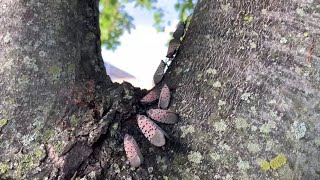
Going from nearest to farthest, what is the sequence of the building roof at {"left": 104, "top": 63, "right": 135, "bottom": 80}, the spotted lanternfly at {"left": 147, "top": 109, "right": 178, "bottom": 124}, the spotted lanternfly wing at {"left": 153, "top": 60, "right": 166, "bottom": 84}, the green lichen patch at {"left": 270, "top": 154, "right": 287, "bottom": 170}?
the green lichen patch at {"left": 270, "top": 154, "right": 287, "bottom": 170} → the spotted lanternfly at {"left": 147, "top": 109, "right": 178, "bottom": 124} → the spotted lanternfly wing at {"left": 153, "top": 60, "right": 166, "bottom": 84} → the building roof at {"left": 104, "top": 63, "right": 135, "bottom": 80}

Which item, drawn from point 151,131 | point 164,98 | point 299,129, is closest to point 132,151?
point 151,131

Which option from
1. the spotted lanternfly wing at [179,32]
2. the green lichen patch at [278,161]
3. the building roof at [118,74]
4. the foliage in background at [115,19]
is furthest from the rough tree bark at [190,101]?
the building roof at [118,74]

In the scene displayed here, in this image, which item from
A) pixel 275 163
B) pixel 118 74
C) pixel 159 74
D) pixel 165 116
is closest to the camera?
pixel 275 163

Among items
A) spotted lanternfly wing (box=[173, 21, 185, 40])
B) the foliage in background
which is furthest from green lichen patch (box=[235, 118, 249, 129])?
the foliage in background

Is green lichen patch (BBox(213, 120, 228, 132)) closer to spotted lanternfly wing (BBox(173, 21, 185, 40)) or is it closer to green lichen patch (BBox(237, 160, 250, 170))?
green lichen patch (BBox(237, 160, 250, 170))

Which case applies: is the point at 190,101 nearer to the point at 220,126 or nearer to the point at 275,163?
the point at 220,126

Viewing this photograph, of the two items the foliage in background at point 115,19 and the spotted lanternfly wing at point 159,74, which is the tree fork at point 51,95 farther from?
the foliage in background at point 115,19
